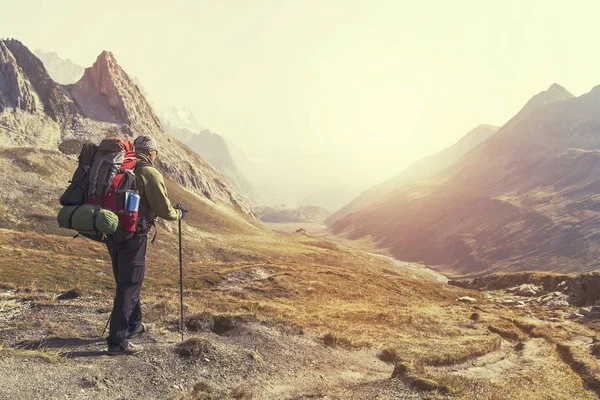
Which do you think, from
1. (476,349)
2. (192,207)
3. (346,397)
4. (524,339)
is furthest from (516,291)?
(192,207)

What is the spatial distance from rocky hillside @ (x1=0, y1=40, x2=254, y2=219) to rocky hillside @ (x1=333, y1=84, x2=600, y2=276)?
8976cm

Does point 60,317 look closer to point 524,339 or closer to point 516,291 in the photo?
point 524,339

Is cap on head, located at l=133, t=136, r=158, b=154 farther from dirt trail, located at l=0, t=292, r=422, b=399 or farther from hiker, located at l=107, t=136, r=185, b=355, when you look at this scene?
dirt trail, located at l=0, t=292, r=422, b=399

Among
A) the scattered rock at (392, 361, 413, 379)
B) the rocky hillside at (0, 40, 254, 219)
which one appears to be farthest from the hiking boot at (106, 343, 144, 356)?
the rocky hillside at (0, 40, 254, 219)

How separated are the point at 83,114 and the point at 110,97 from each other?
1305 cm

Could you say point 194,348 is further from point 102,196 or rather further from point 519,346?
point 519,346

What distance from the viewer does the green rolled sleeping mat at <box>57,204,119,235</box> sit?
7.08m

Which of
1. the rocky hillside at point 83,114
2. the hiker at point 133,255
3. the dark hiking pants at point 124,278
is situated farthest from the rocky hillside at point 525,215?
the dark hiking pants at point 124,278

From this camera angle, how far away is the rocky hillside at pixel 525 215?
119225mm

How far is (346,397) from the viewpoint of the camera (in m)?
7.95

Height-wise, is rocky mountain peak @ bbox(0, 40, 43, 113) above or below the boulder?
above

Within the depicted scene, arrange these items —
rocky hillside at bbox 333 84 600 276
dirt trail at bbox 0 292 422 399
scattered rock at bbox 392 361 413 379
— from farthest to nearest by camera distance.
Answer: rocky hillside at bbox 333 84 600 276 < scattered rock at bbox 392 361 413 379 < dirt trail at bbox 0 292 422 399

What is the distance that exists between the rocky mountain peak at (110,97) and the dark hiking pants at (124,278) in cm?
10082

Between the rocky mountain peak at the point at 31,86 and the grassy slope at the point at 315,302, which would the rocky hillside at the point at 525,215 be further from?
the rocky mountain peak at the point at 31,86
